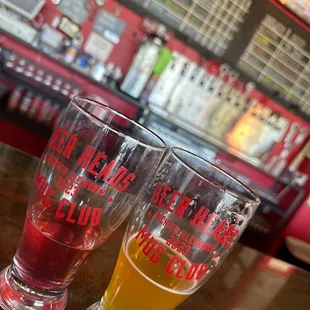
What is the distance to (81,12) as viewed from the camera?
3350mm

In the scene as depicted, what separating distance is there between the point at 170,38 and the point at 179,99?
519 mm

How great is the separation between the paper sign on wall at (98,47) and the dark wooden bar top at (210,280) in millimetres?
2629

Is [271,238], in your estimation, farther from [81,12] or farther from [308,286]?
[308,286]

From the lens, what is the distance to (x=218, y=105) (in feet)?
12.0

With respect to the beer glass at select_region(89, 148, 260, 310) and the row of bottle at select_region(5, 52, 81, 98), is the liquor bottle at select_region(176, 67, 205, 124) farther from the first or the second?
the beer glass at select_region(89, 148, 260, 310)

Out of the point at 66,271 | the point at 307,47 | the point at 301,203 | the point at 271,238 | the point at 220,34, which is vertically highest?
the point at 307,47

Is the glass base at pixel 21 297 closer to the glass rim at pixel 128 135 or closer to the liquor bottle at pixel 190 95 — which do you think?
the glass rim at pixel 128 135

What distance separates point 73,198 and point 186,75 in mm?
3163

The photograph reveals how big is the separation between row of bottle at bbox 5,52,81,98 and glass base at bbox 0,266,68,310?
265 cm

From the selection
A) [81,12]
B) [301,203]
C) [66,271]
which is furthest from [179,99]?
[66,271]

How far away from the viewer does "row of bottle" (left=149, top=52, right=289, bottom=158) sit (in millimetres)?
3512

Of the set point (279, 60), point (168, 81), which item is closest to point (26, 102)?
point (168, 81)

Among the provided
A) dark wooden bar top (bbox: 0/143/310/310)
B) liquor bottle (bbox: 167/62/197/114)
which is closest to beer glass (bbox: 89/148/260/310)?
dark wooden bar top (bbox: 0/143/310/310)

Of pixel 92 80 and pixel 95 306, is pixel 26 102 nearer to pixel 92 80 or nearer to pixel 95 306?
pixel 92 80
